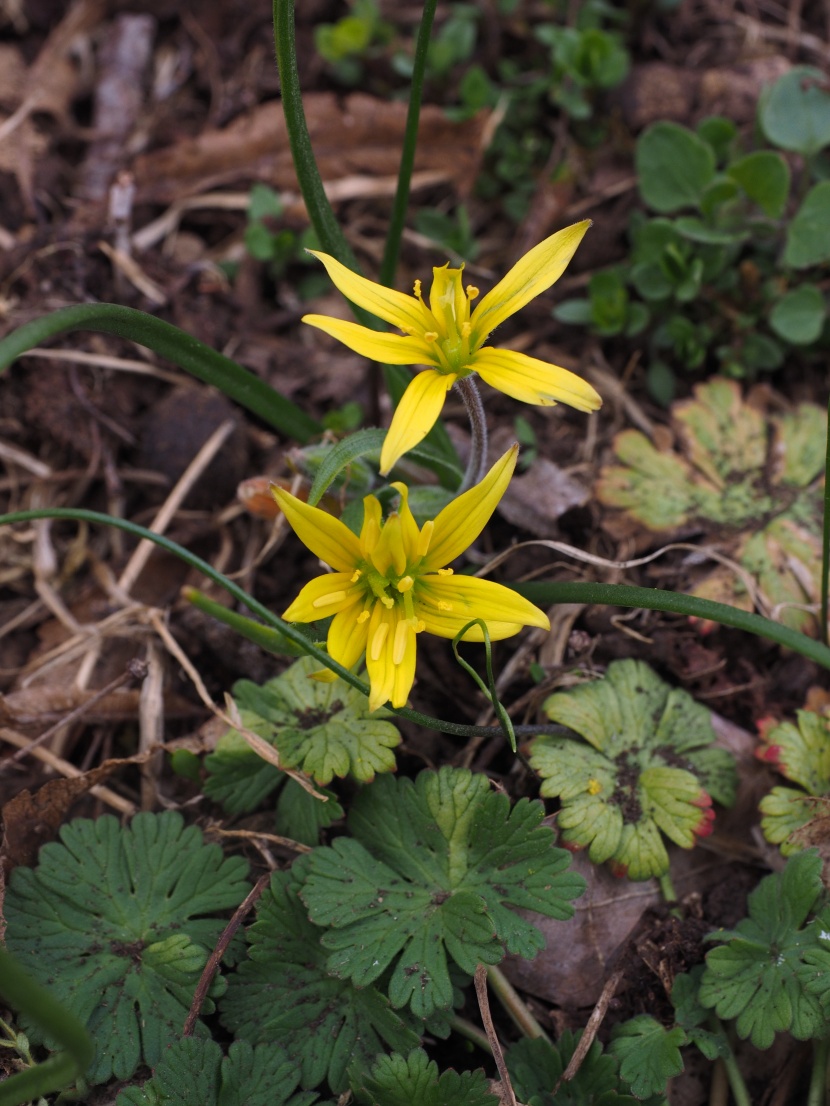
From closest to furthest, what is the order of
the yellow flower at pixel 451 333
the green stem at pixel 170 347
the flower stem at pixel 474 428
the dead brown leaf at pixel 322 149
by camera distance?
the green stem at pixel 170 347 → the yellow flower at pixel 451 333 → the flower stem at pixel 474 428 → the dead brown leaf at pixel 322 149

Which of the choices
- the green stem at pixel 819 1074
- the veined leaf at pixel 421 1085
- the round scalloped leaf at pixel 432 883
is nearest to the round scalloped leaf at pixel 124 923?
the round scalloped leaf at pixel 432 883

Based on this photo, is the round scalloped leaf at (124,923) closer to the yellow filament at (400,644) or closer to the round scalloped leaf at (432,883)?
the round scalloped leaf at (432,883)

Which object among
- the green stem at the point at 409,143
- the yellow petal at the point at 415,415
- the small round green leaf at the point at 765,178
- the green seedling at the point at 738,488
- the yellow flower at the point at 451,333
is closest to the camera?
the yellow petal at the point at 415,415

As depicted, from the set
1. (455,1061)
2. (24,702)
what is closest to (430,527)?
(455,1061)

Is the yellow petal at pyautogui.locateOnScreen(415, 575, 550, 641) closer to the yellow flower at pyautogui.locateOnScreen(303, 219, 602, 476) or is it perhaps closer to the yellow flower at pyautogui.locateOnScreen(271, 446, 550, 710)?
the yellow flower at pyautogui.locateOnScreen(271, 446, 550, 710)

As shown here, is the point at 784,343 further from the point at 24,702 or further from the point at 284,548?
the point at 24,702
